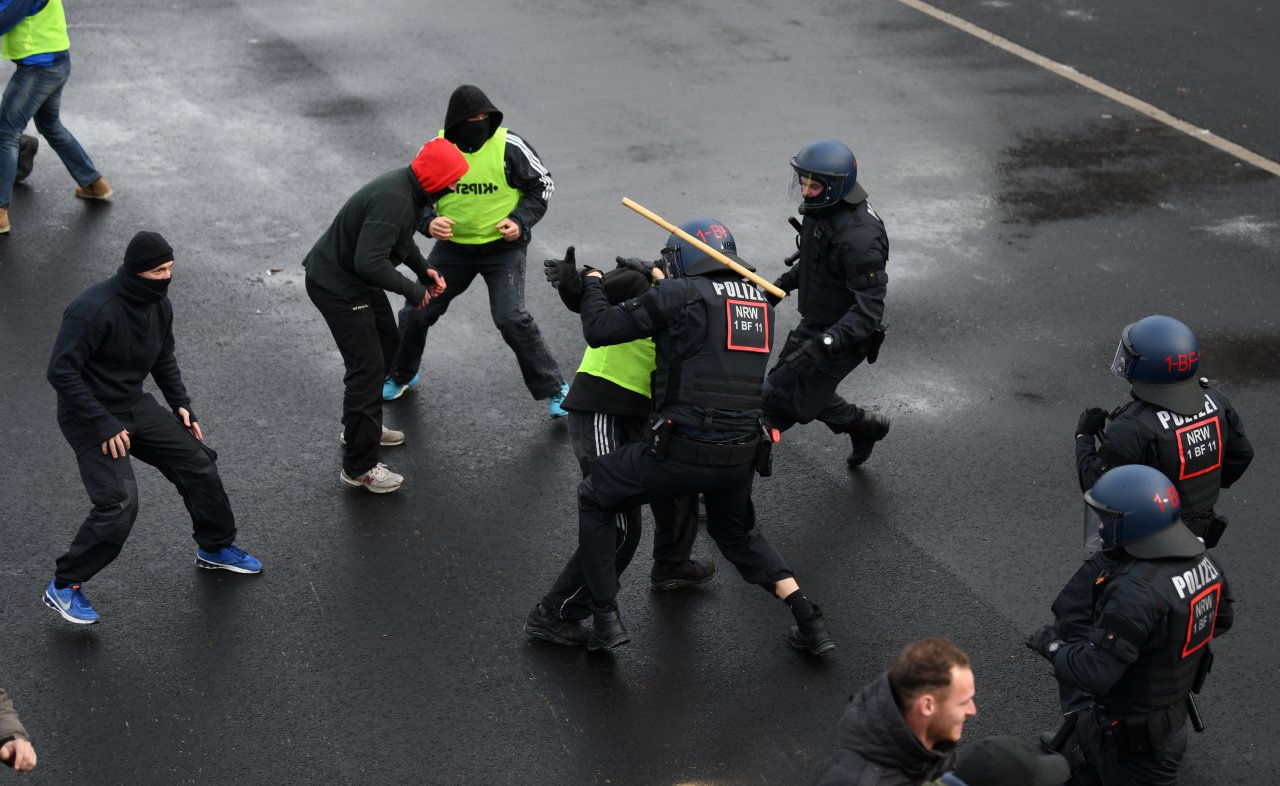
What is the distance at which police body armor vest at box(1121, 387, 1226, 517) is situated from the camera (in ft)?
18.9

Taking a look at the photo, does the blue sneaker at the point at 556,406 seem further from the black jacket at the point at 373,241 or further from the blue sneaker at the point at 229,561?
the blue sneaker at the point at 229,561

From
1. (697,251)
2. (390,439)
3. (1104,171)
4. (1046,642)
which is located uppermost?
(697,251)

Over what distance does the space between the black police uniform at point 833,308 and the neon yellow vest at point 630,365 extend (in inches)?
46.2

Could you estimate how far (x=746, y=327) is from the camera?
618 centimetres

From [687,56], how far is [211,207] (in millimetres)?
→ 5417

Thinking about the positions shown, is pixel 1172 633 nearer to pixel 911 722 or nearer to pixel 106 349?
pixel 911 722

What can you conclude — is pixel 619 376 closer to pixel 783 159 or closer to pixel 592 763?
pixel 592 763

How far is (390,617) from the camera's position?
6.71 metres

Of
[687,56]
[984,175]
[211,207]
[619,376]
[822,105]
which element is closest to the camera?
[619,376]

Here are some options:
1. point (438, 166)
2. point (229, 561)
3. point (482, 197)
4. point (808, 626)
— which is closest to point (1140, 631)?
point (808, 626)

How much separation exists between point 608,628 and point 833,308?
2.29 meters

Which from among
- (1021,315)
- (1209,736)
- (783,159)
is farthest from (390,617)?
(783,159)

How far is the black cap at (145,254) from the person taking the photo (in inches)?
247

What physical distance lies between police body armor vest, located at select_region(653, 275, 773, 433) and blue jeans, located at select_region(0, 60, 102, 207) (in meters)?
6.27
